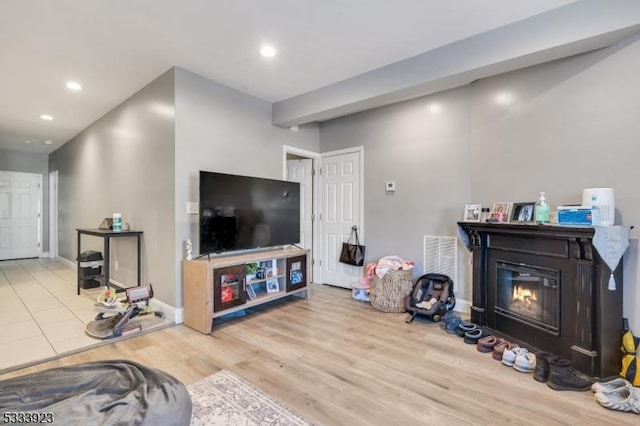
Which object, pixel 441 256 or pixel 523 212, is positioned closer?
pixel 523 212

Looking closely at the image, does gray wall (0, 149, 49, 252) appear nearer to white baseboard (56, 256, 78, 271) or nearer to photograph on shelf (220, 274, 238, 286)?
white baseboard (56, 256, 78, 271)

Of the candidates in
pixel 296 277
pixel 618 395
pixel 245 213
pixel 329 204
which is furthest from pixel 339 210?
pixel 618 395

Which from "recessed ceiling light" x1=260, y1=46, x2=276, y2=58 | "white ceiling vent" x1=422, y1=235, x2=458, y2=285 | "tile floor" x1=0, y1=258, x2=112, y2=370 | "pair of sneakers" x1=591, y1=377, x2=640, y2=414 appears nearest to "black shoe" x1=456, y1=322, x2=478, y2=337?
"white ceiling vent" x1=422, y1=235, x2=458, y2=285

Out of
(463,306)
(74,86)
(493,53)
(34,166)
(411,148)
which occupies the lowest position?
(463,306)

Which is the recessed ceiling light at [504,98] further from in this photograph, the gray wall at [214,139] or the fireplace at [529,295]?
the gray wall at [214,139]

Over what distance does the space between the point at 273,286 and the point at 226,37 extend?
103 inches

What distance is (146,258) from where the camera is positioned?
3.52 meters

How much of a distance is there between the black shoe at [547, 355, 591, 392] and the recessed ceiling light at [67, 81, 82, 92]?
5210 millimetres

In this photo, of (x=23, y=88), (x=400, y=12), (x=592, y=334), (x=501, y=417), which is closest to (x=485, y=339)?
(x=592, y=334)

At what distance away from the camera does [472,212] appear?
3156mm

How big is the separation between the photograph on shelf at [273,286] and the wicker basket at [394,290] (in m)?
1.20

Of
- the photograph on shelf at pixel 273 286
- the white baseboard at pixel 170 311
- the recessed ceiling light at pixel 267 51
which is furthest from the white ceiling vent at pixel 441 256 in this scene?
the white baseboard at pixel 170 311

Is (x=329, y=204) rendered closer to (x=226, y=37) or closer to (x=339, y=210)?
(x=339, y=210)

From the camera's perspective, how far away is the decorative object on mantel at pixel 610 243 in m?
1.99
